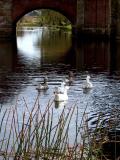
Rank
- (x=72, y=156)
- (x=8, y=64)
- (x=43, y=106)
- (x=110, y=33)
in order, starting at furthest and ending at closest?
(x=110, y=33)
(x=8, y=64)
(x=43, y=106)
(x=72, y=156)

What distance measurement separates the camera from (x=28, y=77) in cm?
2241

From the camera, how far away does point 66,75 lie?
76.6 ft

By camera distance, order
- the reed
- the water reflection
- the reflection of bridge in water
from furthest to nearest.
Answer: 1. the reflection of bridge in water
2. the water reflection
3. the reed

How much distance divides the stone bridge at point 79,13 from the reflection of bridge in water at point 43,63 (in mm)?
8636

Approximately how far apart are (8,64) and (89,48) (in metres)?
11.7

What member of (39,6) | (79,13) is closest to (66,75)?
(39,6)

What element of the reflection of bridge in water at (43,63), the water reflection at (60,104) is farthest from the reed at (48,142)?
the reflection of bridge in water at (43,63)

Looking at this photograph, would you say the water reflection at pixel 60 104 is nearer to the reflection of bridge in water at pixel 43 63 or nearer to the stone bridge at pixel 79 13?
the reflection of bridge in water at pixel 43 63

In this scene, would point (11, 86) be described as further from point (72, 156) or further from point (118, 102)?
point (72, 156)

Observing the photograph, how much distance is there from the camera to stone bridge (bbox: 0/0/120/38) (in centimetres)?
4850

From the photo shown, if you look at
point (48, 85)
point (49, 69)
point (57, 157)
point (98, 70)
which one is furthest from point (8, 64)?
point (57, 157)

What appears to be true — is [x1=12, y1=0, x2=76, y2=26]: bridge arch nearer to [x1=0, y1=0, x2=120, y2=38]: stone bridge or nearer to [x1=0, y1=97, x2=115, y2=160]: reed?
[x1=0, y1=0, x2=120, y2=38]: stone bridge

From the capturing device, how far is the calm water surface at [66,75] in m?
16.2

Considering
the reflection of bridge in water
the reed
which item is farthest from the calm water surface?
the reed
